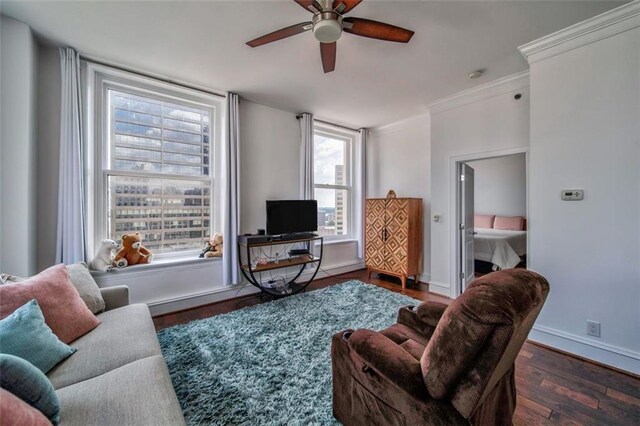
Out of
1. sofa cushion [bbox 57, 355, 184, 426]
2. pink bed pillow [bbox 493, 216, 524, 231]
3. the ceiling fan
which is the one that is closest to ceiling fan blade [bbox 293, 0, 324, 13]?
the ceiling fan

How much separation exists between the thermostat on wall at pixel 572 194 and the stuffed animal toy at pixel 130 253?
4.36 metres

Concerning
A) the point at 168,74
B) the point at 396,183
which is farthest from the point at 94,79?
the point at 396,183

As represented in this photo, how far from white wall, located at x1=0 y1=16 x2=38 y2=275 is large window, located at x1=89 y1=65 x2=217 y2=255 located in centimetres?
57

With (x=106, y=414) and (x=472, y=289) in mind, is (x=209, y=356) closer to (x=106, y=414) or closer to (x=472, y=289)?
(x=106, y=414)

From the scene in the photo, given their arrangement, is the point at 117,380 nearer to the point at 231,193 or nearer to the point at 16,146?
the point at 16,146

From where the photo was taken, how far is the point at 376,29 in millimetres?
1891

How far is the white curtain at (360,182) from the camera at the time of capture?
16.4ft

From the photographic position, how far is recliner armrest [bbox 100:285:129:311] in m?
2.04

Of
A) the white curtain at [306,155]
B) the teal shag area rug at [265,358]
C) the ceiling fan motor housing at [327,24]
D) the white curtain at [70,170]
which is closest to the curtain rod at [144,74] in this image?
the white curtain at [70,170]

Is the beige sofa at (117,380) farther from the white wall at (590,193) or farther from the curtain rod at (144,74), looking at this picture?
the white wall at (590,193)

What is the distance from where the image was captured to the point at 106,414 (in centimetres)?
101

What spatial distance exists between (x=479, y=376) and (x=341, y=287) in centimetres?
309

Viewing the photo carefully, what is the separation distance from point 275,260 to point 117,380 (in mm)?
2655

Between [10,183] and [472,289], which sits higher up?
[10,183]
